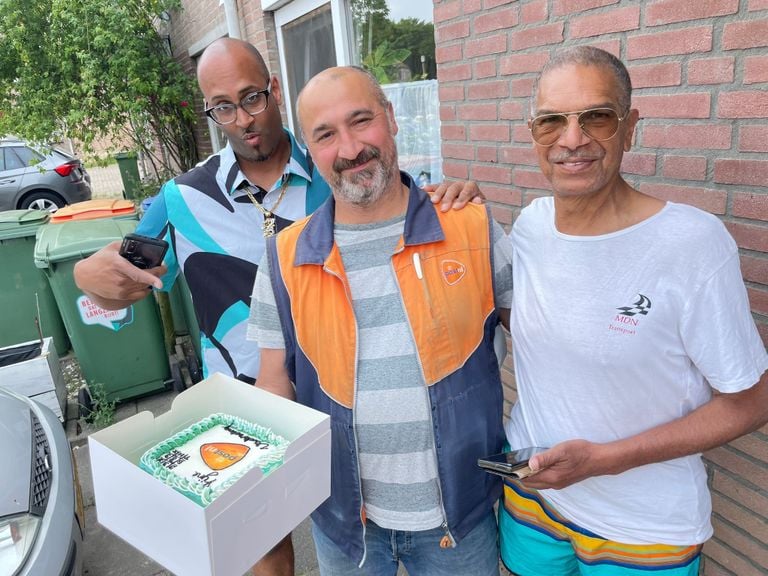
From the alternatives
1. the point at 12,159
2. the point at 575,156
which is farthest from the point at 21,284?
the point at 12,159

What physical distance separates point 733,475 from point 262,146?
2043mm

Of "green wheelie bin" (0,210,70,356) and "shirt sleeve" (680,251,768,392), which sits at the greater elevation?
"shirt sleeve" (680,251,768,392)

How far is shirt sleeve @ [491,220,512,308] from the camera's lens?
165 centimetres

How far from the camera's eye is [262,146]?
7.09 ft

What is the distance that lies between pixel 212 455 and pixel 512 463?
2.52 feet

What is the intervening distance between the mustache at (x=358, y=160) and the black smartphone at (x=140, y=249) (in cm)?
78

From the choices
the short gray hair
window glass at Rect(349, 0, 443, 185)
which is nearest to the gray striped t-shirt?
the short gray hair

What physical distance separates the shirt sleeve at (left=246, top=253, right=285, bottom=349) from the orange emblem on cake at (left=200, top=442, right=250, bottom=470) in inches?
13.1

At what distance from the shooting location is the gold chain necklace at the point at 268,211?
213cm

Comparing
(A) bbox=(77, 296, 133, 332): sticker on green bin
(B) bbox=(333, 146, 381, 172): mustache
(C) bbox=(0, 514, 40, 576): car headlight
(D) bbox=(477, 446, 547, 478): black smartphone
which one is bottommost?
(C) bbox=(0, 514, 40, 576): car headlight

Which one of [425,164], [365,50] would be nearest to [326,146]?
[425,164]

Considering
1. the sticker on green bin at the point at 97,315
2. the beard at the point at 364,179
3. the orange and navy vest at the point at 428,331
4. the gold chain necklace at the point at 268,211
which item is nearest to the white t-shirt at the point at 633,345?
the orange and navy vest at the point at 428,331

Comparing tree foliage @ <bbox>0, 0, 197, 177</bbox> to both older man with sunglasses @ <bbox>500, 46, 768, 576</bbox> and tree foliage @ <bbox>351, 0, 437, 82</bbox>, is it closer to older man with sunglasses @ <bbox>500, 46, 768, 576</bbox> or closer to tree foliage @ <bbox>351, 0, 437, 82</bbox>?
tree foliage @ <bbox>351, 0, 437, 82</bbox>

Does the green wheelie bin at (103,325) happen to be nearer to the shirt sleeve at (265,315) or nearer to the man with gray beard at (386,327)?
the shirt sleeve at (265,315)
